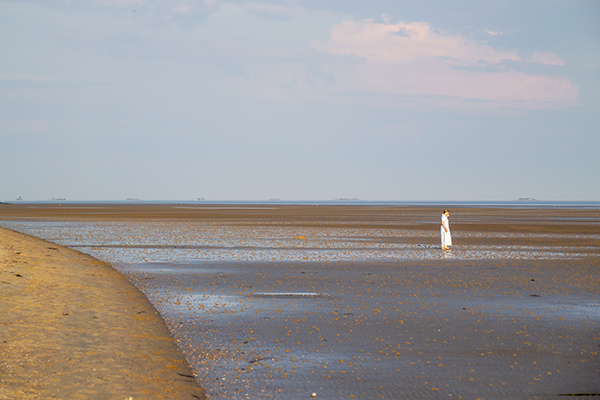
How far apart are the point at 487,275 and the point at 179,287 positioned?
11.2m

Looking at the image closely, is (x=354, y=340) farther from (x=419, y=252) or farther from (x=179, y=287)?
(x=419, y=252)

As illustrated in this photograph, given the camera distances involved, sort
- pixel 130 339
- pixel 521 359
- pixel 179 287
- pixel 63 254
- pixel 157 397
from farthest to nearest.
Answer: pixel 63 254 < pixel 179 287 < pixel 130 339 < pixel 521 359 < pixel 157 397

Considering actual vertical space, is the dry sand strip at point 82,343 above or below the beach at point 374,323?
above

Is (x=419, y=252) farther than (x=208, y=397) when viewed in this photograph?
Yes

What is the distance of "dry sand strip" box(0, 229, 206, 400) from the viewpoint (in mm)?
7805

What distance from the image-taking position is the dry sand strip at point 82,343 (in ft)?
25.6

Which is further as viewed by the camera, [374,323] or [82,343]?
[374,323]

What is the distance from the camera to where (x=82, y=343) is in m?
10.1

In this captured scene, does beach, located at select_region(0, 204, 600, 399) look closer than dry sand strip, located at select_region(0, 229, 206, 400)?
No

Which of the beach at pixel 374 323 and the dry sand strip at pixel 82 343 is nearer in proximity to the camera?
the dry sand strip at pixel 82 343

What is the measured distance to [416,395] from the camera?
7.84m

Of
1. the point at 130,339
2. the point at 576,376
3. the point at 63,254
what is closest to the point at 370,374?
the point at 576,376

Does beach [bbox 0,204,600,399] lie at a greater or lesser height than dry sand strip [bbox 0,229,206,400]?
lesser

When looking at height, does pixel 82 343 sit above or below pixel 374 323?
above
